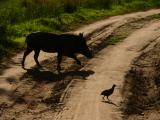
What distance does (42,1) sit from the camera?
108 ft

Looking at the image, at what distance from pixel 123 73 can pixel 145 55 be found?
12.4 ft

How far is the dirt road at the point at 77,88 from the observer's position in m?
13.7

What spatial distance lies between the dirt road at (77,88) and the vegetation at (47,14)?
3486mm

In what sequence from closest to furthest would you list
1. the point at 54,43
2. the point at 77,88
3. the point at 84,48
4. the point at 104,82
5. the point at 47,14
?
the point at 77,88 < the point at 104,82 < the point at 54,43 < the point at 84,48 < the point at 47,14

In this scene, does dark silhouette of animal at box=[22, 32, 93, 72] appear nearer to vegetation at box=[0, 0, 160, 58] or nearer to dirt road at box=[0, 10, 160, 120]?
dirt road at box=[0, 10, 160, 120]

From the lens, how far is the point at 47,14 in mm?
31344

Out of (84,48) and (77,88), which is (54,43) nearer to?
(84,48)

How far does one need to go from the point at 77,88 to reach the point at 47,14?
1573 centimetres

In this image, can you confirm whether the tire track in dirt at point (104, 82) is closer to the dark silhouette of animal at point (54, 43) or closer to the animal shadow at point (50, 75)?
the animal shadow at point (50, 75)

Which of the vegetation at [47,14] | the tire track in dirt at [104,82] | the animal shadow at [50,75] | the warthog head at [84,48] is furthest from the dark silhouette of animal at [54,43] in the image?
the vegetation at [47,14]

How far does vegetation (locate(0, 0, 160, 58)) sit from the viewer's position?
2467 centimetres

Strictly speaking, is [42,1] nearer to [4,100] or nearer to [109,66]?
[109,66]

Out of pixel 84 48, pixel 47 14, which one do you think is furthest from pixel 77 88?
pixel 47 14

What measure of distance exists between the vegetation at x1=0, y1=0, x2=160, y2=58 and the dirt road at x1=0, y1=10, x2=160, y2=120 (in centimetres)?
349
